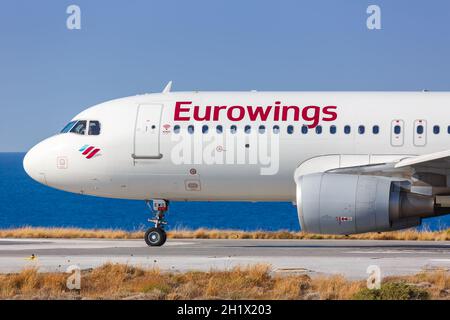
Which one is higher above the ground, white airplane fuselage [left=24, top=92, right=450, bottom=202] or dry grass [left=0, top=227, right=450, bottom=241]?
white airplane fuselage [left=24, top=92, right=450, bottom=202]

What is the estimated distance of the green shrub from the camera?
18047 mm

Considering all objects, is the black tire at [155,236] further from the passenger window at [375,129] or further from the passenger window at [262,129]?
the passenger window at [375,129]

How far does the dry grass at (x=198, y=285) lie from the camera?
730 inches

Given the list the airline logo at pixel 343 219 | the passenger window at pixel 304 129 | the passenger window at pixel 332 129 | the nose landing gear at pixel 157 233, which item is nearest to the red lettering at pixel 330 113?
the passenger window at pixel 332 129

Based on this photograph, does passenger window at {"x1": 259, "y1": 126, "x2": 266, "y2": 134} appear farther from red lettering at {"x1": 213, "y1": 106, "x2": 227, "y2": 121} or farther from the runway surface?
the runway surface

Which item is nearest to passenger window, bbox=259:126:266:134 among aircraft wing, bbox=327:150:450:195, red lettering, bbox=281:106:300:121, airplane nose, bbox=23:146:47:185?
red lettering, bbox=281:106:300:121

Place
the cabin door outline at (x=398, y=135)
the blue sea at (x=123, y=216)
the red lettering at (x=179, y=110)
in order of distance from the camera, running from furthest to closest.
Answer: the blue sea at (x=123, y=216), the red lettering at (x=179, y=110), the cabin door outline at (x=398, y=135)

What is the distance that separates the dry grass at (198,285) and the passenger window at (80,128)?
319 inches

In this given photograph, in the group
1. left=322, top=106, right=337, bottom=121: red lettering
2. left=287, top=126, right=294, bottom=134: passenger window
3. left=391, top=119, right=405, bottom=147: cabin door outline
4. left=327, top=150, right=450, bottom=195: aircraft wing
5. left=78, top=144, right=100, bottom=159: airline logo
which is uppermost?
left=322, top=106, right=337, bottom=121: red lettering

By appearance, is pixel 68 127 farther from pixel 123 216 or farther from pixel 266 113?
pixel 123 216

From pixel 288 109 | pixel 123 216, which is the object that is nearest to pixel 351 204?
pixel 288 109

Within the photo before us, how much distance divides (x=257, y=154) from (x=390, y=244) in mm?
6268

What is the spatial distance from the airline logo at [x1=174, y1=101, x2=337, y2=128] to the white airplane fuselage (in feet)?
0.09
